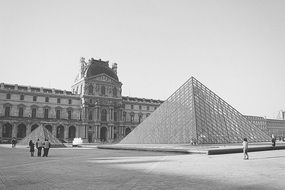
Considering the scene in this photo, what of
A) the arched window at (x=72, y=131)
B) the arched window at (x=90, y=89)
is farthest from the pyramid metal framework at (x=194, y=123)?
the arched window at (x=90, y=89)

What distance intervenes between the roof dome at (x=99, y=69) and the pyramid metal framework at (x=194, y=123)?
127 feet

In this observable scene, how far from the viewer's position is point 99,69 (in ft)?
227

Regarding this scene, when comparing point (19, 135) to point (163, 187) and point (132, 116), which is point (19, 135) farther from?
point (163, 187)

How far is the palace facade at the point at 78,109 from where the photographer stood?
190ft

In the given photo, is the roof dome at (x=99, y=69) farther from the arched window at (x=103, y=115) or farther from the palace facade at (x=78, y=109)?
the arched window at (x=103, y=115)

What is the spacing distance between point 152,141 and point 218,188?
2139 cm

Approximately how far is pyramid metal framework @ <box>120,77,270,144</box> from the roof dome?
38699mm

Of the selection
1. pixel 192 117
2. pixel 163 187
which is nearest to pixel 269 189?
pixel 163 187

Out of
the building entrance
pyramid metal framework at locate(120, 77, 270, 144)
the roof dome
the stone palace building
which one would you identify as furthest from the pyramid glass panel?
the roof dome

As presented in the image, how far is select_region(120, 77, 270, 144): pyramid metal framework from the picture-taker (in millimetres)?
25531

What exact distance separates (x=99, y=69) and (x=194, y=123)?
156 feet

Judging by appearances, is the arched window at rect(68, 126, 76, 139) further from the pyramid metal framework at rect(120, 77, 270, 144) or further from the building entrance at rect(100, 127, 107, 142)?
the pyramid metal framework at rect(120, 77, 270, 144)

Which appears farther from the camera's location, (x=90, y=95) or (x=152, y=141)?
(x=90, y=95)

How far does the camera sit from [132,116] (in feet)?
243
